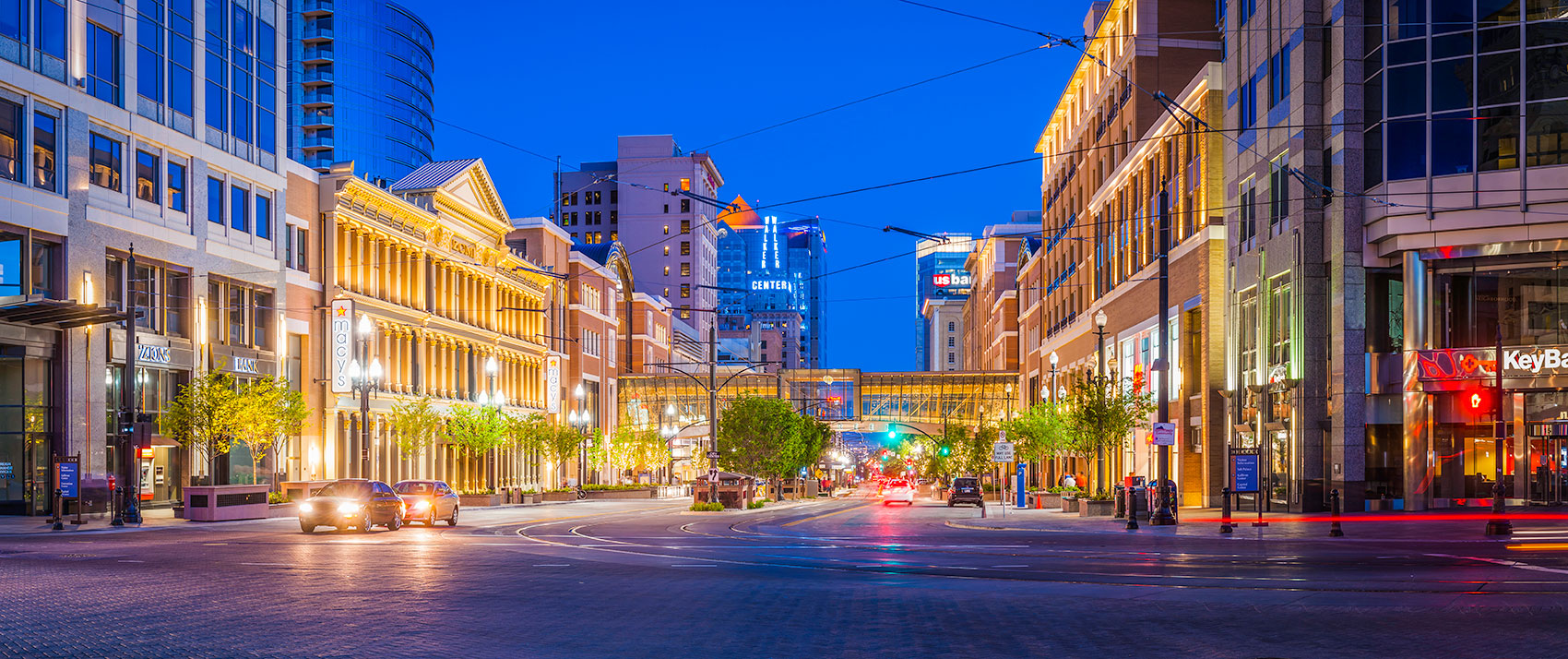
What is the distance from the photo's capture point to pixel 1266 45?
45656 mm

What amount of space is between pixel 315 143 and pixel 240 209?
7917 centimetres

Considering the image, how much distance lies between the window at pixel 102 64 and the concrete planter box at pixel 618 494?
3783 centimetres

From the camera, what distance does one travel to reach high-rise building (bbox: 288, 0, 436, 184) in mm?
125125

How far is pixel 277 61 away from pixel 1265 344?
41.7 m

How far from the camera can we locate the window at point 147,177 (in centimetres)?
4834

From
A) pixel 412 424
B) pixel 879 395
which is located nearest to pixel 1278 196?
pixel 412 424

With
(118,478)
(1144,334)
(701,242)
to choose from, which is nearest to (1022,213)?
(701,242)

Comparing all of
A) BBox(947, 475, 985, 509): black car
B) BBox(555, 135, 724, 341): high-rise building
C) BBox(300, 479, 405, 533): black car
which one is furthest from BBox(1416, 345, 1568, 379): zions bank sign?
BBox(555, 135, 724, 341): high-rise building

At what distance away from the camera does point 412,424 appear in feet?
215

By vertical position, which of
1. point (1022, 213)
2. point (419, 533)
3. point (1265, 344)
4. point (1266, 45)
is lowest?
point (419, 533)

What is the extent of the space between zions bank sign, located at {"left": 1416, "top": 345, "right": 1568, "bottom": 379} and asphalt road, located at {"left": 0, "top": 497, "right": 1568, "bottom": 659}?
12477 millimetres

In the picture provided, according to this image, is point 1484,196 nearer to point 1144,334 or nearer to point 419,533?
point 1144,334

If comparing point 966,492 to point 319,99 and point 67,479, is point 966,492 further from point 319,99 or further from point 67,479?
point 319,99

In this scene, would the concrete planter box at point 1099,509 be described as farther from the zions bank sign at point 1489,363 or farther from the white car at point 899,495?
the white car at point 899,495
